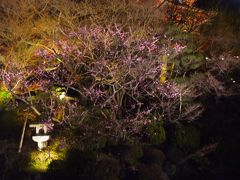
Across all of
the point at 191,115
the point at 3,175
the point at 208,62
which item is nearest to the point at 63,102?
the point at 3,175

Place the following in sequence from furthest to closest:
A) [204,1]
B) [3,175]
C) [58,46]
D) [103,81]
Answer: [204,1]
[58,46]
[103,81]
[3,175]

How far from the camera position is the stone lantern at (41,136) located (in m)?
10.4

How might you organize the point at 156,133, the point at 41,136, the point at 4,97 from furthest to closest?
the point at 4,97 < the point at 156,133 < the point at 41,136

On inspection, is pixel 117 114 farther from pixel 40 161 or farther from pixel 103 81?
pixel 40 161

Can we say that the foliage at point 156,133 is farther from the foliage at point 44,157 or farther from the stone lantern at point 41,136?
the stone lantern at point 41,136

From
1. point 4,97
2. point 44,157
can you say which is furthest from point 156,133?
point 4,97

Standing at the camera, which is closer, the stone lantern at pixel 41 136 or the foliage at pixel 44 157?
the stone lantern at pixel 41 136

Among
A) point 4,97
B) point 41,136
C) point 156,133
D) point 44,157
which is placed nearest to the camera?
point 41,136

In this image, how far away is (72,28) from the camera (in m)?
12.5

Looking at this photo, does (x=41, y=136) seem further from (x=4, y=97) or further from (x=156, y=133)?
(x=4, y=97)

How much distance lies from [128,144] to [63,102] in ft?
9.61

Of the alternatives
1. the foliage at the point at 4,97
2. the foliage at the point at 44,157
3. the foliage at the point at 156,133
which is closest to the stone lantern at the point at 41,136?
the foliage at the point at 44,157

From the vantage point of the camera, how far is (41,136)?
10.4 m

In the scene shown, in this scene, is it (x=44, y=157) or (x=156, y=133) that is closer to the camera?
(x=44, y=157)
